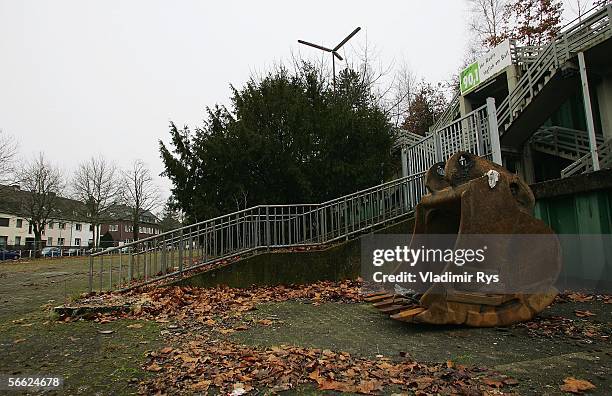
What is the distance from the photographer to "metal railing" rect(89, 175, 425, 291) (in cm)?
757

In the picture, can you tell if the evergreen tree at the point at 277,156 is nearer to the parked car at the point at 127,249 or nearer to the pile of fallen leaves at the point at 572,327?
the parked car at the point at 127,249

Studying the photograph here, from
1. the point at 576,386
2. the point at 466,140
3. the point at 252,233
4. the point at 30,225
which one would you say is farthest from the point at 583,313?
the point at 30,225

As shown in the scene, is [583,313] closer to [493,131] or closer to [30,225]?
[493,131]

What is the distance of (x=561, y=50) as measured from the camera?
38.1 feet

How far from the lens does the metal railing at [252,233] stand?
298 inches

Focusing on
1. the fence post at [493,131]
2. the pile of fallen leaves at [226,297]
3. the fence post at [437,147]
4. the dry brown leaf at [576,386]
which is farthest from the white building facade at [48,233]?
the dry brown leaf at [576,386]

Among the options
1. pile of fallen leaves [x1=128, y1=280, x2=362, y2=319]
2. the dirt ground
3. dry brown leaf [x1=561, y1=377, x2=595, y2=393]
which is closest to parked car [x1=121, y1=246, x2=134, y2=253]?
pile of fallen leaves [x1=128, y1=280, x2=362, y2=319]

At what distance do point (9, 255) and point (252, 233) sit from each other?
34.8 metres

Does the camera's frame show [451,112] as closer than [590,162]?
No

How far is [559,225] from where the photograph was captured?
6.99 metres

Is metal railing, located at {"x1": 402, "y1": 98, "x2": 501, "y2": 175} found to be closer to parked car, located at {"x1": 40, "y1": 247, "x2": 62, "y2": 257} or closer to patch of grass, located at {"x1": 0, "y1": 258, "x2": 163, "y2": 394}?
patch of grass, located at {"x1": 0, "y1": 258, "x2": 163, "y2": 394}

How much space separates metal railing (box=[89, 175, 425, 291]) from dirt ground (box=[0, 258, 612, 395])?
6.91 feet

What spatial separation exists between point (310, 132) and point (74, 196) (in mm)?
40396

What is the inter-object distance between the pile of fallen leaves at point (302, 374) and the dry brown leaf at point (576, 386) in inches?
13.5
